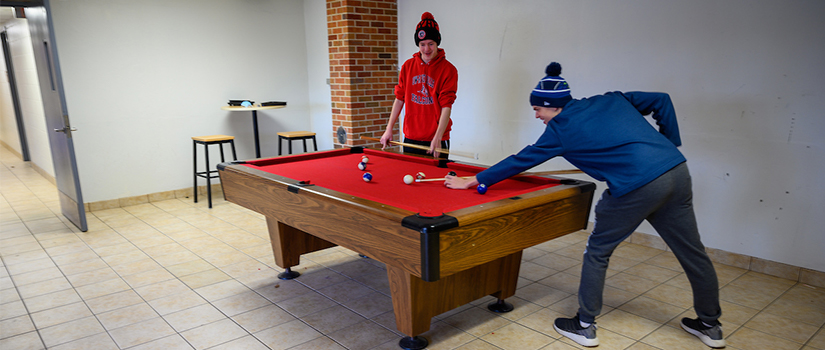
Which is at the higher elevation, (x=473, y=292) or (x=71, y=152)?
(x=71, y=152)

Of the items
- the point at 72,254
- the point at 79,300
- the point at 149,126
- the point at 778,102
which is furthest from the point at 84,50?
the point at 778,102

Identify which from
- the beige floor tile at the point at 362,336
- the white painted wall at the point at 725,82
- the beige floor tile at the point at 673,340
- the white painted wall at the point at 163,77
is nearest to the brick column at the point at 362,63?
the white painted wall at the point at 163,77

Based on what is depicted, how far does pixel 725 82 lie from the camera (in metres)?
3.12

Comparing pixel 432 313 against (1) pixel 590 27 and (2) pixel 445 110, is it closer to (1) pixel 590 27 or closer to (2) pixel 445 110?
(2) pixel 445 110

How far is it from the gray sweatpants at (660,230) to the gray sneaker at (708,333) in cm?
5

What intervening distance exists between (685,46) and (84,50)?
16.4 feet

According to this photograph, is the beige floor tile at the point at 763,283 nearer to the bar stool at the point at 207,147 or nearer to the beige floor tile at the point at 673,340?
the beige floor tile at the point at 673,340

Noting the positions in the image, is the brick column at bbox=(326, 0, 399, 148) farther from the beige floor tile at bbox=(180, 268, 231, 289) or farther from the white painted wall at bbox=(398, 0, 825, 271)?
the beige floor tile at bbox=(180, 268, 231, 289)

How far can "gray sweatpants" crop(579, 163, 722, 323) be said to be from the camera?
214cm

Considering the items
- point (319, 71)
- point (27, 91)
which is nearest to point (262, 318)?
point (319, 71)

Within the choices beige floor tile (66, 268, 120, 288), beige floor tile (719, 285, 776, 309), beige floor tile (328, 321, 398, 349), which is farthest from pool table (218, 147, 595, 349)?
beige floor tile (719, 285, 776, 309)

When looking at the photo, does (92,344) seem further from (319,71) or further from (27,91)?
(27,91)

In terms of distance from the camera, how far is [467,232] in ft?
6.05

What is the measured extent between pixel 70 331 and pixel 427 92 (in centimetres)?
259
